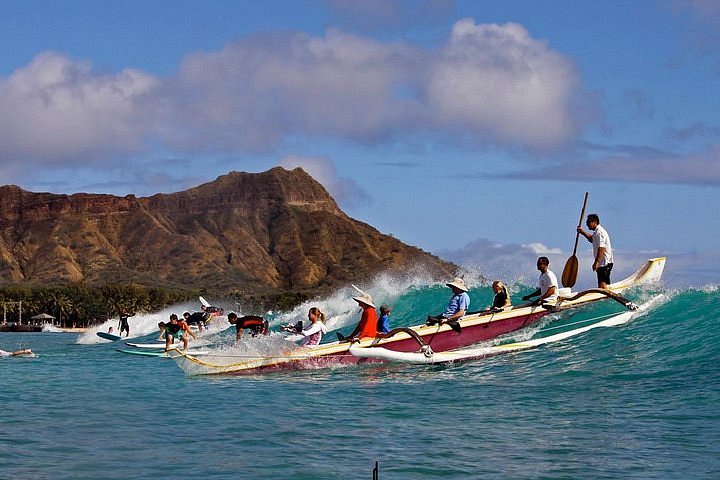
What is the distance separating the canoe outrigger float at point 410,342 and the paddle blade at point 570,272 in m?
0.99

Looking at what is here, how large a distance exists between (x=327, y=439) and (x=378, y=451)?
108 centimetres

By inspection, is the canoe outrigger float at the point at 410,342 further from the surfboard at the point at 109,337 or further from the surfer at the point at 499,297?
the surfboard at the point at 109,337

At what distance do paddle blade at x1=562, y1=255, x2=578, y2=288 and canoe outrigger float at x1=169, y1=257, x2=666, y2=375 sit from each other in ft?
3.25

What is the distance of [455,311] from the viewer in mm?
21016

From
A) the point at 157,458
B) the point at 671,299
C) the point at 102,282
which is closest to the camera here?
the point at 157,458

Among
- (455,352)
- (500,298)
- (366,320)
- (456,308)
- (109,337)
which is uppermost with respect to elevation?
(500,298)

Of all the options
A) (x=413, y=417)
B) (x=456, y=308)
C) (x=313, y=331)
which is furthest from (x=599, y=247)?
(x=413, y=417)

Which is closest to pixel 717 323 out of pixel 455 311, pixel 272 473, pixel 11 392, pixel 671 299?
pixel 671 299

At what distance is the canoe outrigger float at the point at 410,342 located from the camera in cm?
2020

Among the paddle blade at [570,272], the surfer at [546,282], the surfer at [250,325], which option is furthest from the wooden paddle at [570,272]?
the surfer at [250,325]

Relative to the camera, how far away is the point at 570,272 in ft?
75.5

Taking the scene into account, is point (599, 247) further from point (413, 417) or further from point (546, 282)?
point (413, 417)

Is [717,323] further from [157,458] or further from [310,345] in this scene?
[157,458]

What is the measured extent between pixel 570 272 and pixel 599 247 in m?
2.04
